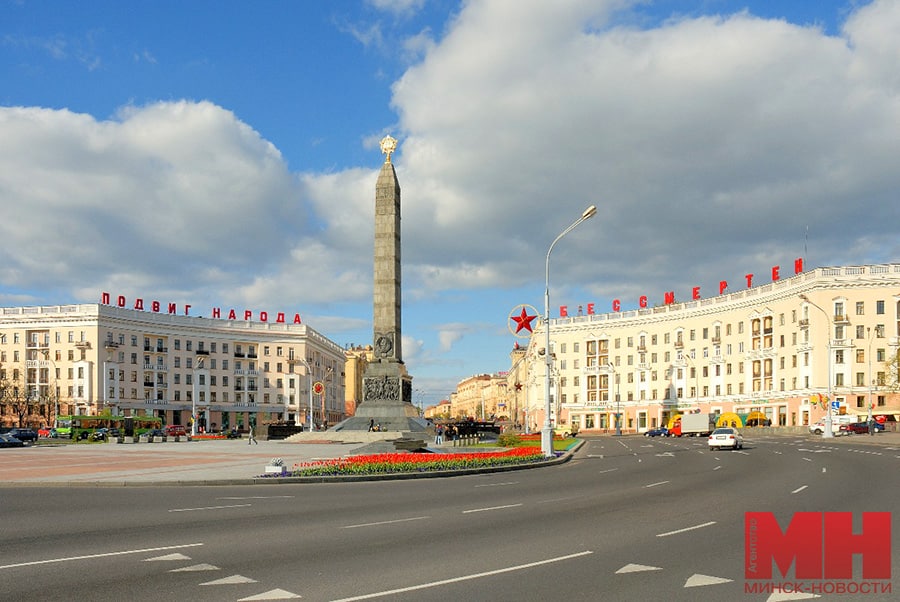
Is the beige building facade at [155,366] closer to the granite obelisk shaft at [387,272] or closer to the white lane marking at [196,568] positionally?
the granite obelisk shaft at [387,272]

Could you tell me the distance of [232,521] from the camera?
44.7 feet

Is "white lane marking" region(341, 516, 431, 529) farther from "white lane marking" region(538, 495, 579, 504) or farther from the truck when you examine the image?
the truck

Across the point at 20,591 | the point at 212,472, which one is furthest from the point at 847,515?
the point at 212,472

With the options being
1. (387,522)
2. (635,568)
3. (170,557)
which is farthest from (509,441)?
(635,568)

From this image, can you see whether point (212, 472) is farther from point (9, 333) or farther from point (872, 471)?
point (9, 333)

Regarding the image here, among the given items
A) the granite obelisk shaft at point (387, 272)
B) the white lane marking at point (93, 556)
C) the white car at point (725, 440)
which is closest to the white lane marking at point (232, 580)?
the white lane marking at point (93, 556)

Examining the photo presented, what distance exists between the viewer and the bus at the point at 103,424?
71.8 metres

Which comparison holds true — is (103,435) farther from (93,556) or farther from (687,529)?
(687,529)

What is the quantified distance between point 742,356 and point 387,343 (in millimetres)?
70201

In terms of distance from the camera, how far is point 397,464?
25453 mm

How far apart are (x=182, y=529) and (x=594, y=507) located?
7823 millimetres

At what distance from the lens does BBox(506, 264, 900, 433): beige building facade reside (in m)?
89.0

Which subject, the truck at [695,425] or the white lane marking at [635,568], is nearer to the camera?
the white lane marking at [635,568]

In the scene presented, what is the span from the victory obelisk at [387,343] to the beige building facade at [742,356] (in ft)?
121
